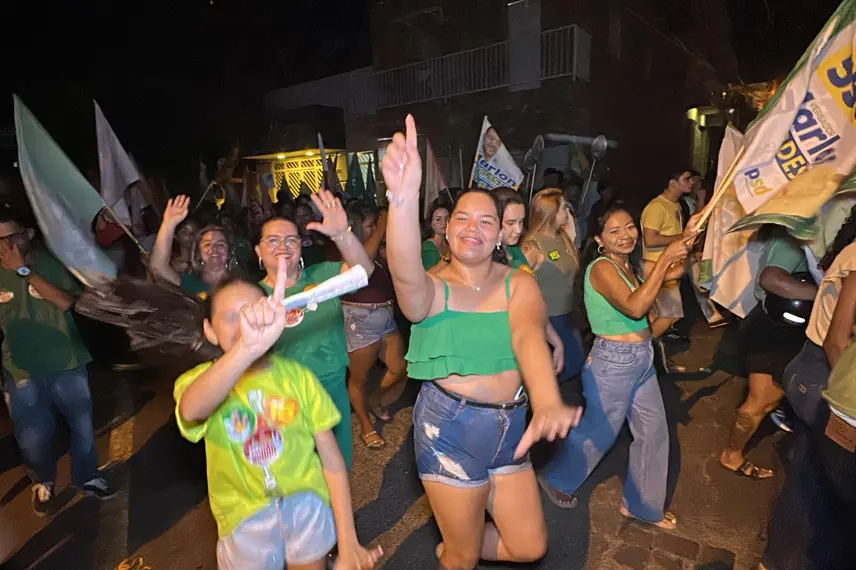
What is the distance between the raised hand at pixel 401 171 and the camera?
1935 millimetres

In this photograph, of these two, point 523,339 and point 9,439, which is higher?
point 523,339

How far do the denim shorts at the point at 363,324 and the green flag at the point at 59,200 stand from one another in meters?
1.76

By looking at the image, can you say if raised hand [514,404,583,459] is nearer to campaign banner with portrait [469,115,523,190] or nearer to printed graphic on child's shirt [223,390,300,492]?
printed graphic on child's shirt [223,390,300,492]

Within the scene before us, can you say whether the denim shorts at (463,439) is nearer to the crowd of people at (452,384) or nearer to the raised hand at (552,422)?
the crowd of people at (452,384)

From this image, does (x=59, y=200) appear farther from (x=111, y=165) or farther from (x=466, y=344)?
(x=466, y=344)

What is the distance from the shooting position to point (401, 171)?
1940mm

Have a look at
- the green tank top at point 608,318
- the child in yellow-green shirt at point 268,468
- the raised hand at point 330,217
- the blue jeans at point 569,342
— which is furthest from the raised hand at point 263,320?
the blue jeans at point 569,342

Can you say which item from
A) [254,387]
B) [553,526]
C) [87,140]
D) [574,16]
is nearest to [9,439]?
[254,387]

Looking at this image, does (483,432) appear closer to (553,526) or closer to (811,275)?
(553,526)

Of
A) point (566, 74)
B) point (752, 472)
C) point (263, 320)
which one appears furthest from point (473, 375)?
point (566, 74)

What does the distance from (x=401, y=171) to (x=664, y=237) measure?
16.2 feet

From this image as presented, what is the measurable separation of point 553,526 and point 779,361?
1.88 metres

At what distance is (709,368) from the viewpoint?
6.14m

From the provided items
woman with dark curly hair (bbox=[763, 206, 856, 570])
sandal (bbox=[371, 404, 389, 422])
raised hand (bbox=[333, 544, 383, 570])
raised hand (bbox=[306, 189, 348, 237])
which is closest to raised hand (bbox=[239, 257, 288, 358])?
raised hand (bbox=[333, 544, 383, 570])
